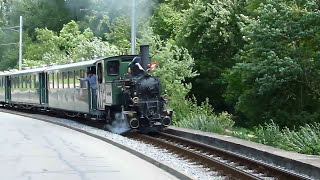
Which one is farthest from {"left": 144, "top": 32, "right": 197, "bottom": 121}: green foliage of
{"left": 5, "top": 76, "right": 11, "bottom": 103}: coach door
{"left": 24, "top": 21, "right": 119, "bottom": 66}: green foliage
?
{"left": 24, "top": 21, "right": 119, "bottom": 66}: green foliage

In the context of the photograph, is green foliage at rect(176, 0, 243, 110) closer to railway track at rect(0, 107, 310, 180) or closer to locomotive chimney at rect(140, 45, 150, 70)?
locomotive chimney at rect(140, 45, 150, 70)

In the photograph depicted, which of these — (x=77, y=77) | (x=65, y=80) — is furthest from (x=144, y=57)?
(x=65, y=80)

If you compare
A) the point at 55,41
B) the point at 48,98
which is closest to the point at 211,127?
the point at 48,98

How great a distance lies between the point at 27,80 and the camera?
32.4 metres

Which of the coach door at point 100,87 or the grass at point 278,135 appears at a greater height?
the coach door at point 100,87

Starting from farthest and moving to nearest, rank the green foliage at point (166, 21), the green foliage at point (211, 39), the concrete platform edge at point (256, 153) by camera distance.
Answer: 1. the green foliage at point (166, 21)
2. the green foliage at point (211, 39)
3. the concrete platform edge at point (256, 153)

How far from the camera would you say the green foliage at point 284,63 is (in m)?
22.1

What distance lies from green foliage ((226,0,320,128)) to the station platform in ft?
29.0

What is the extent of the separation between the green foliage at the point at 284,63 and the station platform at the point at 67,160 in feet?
29.0

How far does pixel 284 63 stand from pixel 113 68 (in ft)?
23.4

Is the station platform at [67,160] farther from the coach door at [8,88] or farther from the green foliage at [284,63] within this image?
the coach door at [8,88]

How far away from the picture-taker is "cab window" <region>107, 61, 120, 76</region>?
19108 millimetres

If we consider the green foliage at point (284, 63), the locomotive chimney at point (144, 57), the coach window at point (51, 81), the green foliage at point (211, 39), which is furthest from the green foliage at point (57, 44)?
the locomotive chimney at point (144, 57)

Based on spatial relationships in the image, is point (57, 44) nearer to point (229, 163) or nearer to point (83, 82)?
point (83, 82)
